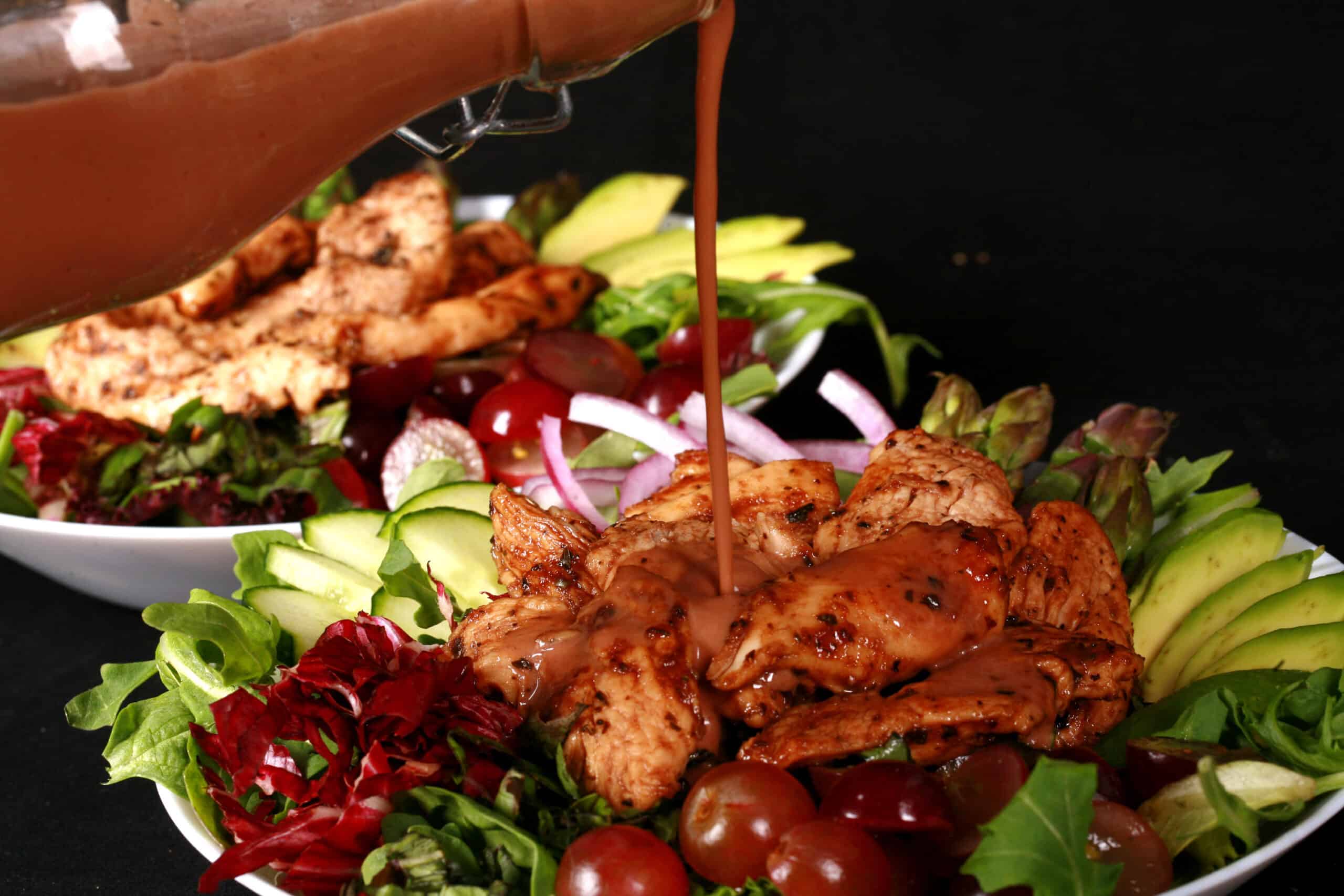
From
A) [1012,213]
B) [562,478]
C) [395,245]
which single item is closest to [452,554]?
[562,478]

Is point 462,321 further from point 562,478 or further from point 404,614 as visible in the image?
point 404,614

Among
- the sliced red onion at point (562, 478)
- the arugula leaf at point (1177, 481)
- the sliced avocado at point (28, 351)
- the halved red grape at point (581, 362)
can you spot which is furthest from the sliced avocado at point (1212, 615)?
the sliced avocado at point (28, 351)

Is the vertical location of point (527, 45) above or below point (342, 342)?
above

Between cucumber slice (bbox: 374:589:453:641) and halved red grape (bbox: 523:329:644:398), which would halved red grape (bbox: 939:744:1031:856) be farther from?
halved red grape (bbox: 523:329:644:398)

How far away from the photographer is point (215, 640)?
2504 millimetres

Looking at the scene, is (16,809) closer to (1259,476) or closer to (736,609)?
(736,609)

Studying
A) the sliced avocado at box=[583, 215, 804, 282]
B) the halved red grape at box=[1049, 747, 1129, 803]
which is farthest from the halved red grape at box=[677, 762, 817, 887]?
the sliced avocado at box=[583, 215, 804, 282]

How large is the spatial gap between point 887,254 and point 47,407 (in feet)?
10.9

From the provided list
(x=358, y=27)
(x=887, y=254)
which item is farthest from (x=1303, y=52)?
(x=358, y=27)

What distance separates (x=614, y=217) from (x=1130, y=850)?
368 cm

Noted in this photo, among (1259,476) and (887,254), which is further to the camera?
(887,254)

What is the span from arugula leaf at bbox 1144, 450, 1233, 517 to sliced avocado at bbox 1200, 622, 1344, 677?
0.58 metres

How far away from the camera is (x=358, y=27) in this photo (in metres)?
1.79

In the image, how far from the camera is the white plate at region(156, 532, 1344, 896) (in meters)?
1.87
